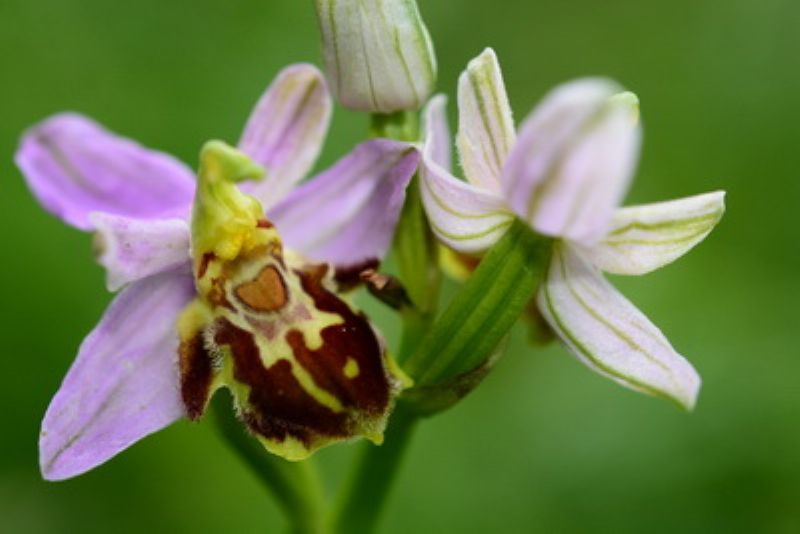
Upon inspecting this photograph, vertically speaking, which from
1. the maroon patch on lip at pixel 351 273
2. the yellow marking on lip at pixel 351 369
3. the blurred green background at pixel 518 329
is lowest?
the blurred green background at pixel 518 329

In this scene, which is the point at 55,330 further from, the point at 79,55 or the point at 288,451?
the point at 288,451

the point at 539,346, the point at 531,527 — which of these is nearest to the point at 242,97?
the point at 531,527

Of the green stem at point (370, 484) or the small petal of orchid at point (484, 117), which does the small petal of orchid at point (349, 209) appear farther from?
the green stem at point (370, 484)

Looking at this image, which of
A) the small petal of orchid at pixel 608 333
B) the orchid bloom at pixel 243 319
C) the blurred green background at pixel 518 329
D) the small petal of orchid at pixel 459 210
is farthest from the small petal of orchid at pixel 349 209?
the blurred green background at pixel 518 329

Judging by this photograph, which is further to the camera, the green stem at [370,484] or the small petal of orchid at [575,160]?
the green stem at [370,484]

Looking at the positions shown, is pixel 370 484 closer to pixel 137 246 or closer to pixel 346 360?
pixel 346 360
